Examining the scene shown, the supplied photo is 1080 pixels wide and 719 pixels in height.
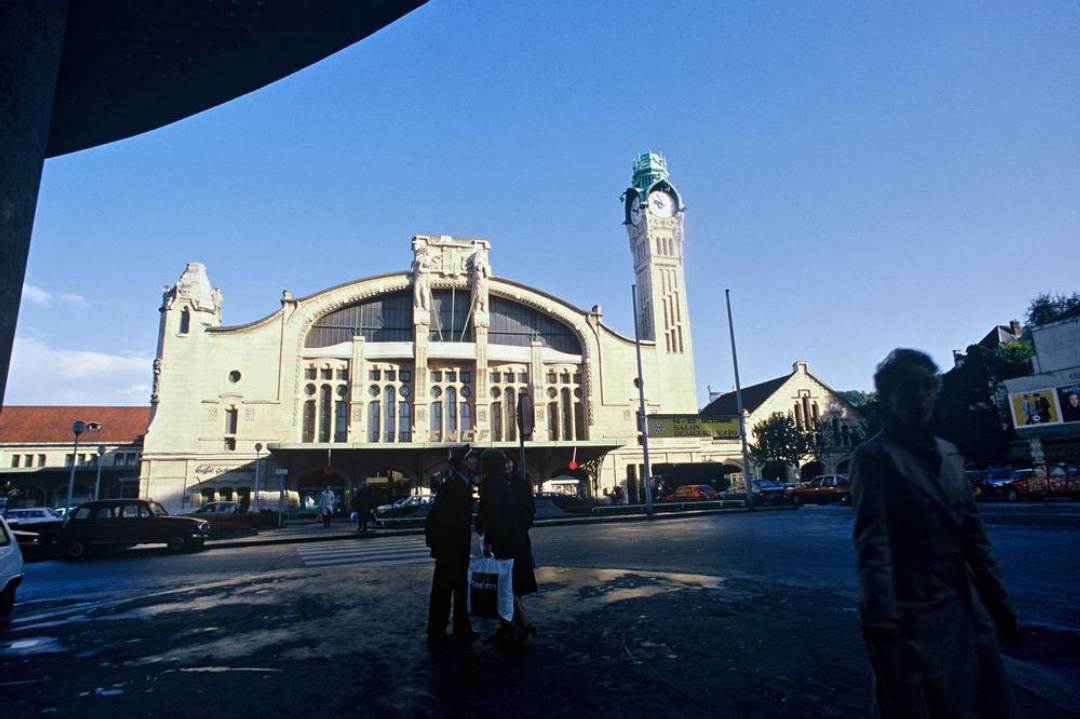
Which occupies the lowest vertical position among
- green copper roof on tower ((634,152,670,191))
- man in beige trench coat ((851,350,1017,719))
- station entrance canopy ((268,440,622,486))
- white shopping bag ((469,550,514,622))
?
white shopping bag ((469,550,514,622))

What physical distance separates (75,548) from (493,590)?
15964 mm

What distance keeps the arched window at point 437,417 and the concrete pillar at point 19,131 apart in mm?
35172

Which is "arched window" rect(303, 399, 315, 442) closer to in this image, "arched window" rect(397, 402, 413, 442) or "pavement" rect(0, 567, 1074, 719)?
"arched window" rect(397, 402, 413, 442)

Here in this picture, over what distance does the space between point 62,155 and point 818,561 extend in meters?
11.2

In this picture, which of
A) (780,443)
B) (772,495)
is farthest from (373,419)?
(780,443)

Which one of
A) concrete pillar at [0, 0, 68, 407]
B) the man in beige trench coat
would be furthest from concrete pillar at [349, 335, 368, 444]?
the man in beige trench coat

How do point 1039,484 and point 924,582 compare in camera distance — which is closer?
point 924,582

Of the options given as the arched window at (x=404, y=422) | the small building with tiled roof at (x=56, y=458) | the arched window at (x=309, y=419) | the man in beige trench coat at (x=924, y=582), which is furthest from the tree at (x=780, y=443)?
the small building with tiled roof at (x=56, y=458)

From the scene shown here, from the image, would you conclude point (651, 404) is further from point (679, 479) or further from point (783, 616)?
point (783, 616)

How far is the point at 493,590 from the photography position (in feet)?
16.7

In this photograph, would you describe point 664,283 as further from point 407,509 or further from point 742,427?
point 407,509

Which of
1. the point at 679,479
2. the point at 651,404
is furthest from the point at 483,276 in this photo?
the point at 679,479

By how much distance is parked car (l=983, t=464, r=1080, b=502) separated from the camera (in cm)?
2319

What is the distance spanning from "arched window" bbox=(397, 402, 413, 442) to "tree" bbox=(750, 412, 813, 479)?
26887mm
